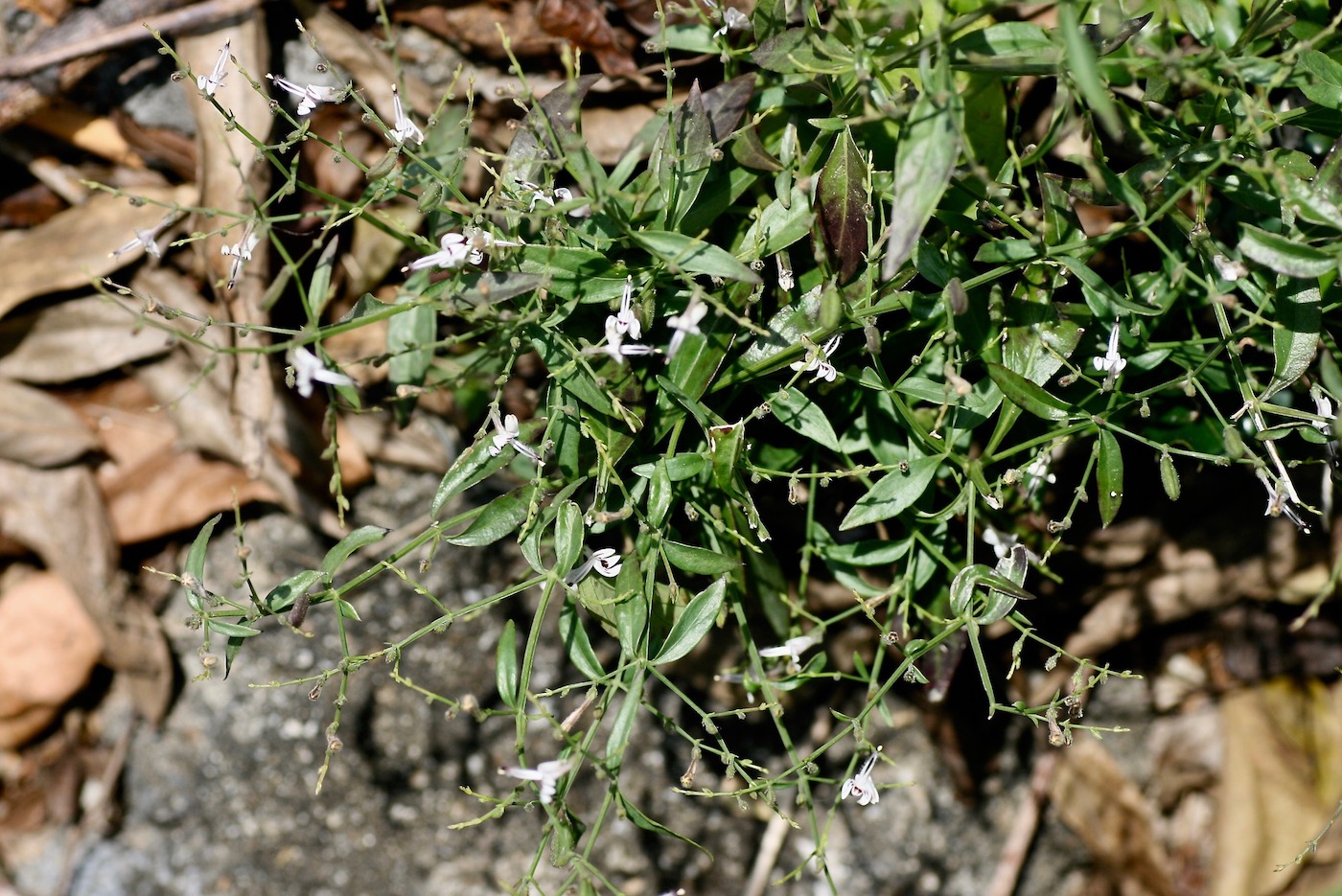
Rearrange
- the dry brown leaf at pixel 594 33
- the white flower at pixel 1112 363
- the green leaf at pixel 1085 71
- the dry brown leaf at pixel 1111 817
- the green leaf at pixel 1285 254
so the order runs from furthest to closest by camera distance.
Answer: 1. the dry brown leaf at pixel 1111 817
2. the dry brown leaf at pixel 594 33
3. the white flower at pixel 1112 363
4. the green leaf at pixel 1285 254
5. the green leaf at pixel 1085 71

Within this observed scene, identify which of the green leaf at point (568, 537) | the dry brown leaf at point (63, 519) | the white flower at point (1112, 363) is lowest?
the dry brown leaf at point (63, 519)

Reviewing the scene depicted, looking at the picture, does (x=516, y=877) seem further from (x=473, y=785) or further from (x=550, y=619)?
(x=550, y=619)

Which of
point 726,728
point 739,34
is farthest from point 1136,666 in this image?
point 739,34

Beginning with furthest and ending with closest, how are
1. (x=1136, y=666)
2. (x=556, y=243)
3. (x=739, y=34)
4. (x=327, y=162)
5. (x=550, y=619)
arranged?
(x=1136, y=666), (x=550, y=619), (x=327, y=162), (x=739, y=34), (x=556, y=243)

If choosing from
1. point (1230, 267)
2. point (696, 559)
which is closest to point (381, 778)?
point (696, 559)

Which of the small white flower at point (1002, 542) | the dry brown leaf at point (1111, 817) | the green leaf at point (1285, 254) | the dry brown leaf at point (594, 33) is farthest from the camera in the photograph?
the dry brown leaf at point (1111, 817)

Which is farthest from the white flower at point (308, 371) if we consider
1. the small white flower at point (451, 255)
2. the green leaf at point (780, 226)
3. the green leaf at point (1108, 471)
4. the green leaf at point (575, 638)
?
the green leaf at point (1108, 471)

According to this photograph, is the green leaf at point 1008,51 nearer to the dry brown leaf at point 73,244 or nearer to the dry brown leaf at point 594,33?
the dry brown leaf at point 594,33

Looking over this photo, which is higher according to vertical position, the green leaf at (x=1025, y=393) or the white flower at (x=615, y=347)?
the white flower at (x=615, y=347)

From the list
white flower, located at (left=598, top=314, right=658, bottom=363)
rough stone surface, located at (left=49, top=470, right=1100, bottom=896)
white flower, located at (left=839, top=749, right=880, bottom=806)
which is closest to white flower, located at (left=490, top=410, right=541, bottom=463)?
white flower, located at (left=598, top=314, right=658, bottom=363)
